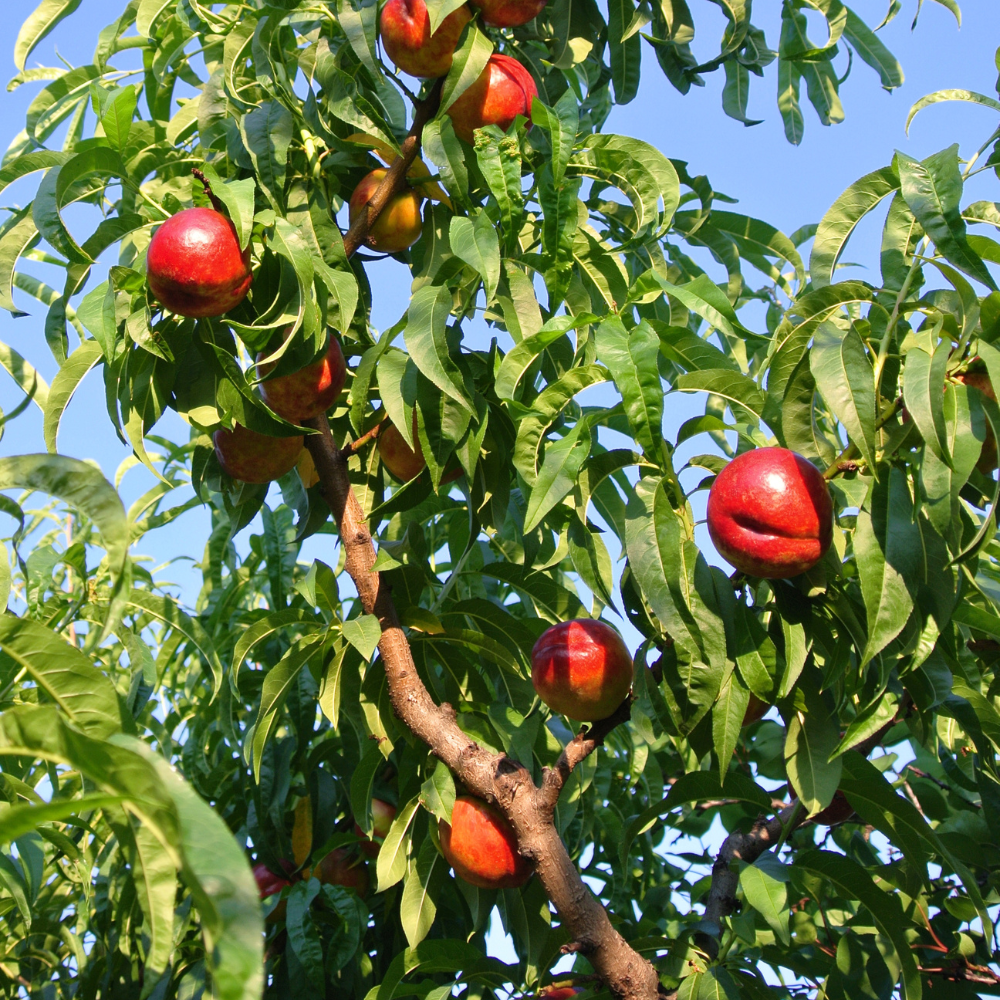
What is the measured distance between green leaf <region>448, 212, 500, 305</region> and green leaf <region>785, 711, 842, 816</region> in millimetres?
753

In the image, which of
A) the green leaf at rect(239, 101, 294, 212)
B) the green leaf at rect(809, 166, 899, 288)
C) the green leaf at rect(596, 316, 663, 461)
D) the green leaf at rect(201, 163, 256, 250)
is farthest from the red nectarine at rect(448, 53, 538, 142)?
the green leaf at rect(596, 316, 663, 461)

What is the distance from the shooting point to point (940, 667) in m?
1.36

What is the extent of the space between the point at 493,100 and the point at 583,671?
1.00 metres

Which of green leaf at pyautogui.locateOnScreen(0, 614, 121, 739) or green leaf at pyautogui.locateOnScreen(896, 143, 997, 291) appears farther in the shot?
green leaf at pyautogui.locateOnScreen(896, 143, 997, 291)

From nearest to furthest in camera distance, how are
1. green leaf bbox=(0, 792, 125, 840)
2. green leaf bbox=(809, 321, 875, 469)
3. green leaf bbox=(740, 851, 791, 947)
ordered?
green leaf bbox=(0, 792, 125, 840), green leaf bbox=(809, 321, 875, 469), green leaf bbox=(740, 851, 791, 947)

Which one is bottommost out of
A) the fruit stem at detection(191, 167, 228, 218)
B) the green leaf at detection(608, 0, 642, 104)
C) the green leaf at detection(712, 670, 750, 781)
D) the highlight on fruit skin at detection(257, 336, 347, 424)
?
the green leaf at detection(712, 670, 750, 781)

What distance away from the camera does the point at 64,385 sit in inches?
66.0

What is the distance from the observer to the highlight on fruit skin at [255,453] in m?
1.82

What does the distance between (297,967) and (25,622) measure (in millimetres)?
1254

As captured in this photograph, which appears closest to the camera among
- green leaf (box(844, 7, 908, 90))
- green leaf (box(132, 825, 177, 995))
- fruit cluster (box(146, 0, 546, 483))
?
green leaf (box(132, 825, 177, 995))

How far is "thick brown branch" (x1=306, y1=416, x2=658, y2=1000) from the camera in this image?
1505 millimetres

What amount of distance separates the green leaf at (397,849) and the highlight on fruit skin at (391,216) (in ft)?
3.40

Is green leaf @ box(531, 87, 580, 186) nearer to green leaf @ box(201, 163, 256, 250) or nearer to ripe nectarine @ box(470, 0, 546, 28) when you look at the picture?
ripe nectarine @ box(470, 0, 546, 28)

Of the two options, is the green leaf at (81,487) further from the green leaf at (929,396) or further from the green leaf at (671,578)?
the green leaf at (929,396)
